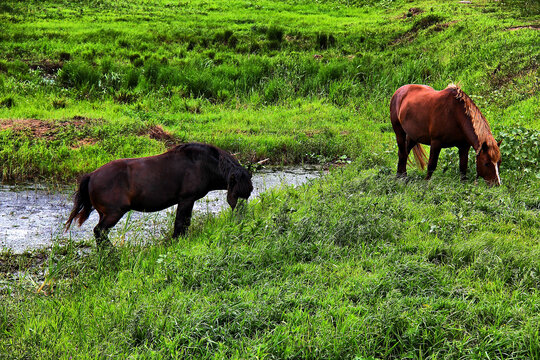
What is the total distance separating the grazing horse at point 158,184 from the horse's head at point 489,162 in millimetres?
3552

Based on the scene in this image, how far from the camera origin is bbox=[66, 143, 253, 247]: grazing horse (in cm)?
595

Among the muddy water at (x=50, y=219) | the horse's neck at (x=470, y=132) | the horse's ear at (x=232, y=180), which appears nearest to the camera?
the horse's ear at (x=232, y=180)

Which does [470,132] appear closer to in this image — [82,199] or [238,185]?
[238,185]

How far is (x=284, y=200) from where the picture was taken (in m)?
7.20

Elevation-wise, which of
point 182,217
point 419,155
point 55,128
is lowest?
point 419,155

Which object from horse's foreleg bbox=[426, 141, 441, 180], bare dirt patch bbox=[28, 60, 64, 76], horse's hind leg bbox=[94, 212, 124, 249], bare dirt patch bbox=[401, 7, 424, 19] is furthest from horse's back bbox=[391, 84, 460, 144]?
bare dirt patch bbox=[401, 7, 424, 19]

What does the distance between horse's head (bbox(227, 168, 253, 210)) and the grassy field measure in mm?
348

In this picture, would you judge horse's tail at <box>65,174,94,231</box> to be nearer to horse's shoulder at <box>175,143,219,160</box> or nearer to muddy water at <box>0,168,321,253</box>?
muddy water at <box>0,168,321,253</box>

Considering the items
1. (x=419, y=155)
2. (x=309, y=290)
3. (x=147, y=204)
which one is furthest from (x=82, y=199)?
(x=419, y=155)

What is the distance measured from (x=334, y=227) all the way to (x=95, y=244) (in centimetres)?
296

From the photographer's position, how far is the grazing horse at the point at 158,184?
19.5ft

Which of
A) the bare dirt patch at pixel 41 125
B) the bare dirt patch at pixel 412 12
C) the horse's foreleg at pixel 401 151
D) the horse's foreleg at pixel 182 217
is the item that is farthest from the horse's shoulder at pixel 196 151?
the bare dirt patch at pixel 412 12

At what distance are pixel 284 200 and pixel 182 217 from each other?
153 centimetres

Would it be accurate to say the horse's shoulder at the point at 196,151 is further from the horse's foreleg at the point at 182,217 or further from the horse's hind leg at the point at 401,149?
the horse's hind leg at the point at 401,149
